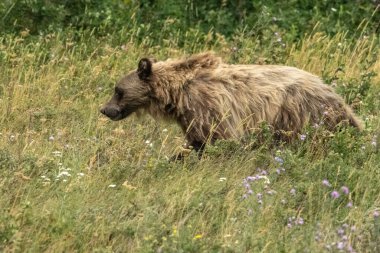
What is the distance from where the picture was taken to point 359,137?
8672 mm

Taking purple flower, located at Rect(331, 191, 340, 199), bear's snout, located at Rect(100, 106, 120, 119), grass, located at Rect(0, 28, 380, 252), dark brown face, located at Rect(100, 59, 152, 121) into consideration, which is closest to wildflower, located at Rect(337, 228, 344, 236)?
grass, located at Rect(0, 28, 380, 252)

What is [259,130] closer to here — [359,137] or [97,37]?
[359,137]

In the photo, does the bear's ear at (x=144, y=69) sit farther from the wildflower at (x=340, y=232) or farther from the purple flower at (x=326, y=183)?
the wildflower at (x=340, y=232)

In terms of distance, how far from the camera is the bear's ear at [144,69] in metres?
9.11

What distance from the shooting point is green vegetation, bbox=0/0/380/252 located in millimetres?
6523

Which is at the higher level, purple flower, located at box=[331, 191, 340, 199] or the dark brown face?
purple flower, located at box=[331, 191, 340, 199]

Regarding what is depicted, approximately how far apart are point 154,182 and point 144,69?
71.8 inches

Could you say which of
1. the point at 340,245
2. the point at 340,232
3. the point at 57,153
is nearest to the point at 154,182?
the point at 57,153

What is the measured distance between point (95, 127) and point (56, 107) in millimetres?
769

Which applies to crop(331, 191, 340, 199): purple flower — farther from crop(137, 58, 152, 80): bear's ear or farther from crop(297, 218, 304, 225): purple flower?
crop(137, 58, 152, 80): bear's ear

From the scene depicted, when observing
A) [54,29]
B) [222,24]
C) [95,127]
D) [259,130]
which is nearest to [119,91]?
[95,127]

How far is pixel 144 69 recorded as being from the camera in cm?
918

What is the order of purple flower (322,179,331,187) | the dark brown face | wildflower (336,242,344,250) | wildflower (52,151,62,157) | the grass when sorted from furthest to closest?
the dark brown face < wildflower (52,151,62,157) < purple flower (322,179,331,187) < the grass < wildflower (336,242,344,250)

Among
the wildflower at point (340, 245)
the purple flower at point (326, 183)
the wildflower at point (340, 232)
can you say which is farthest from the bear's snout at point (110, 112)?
the wildflower at point (340, 245)
